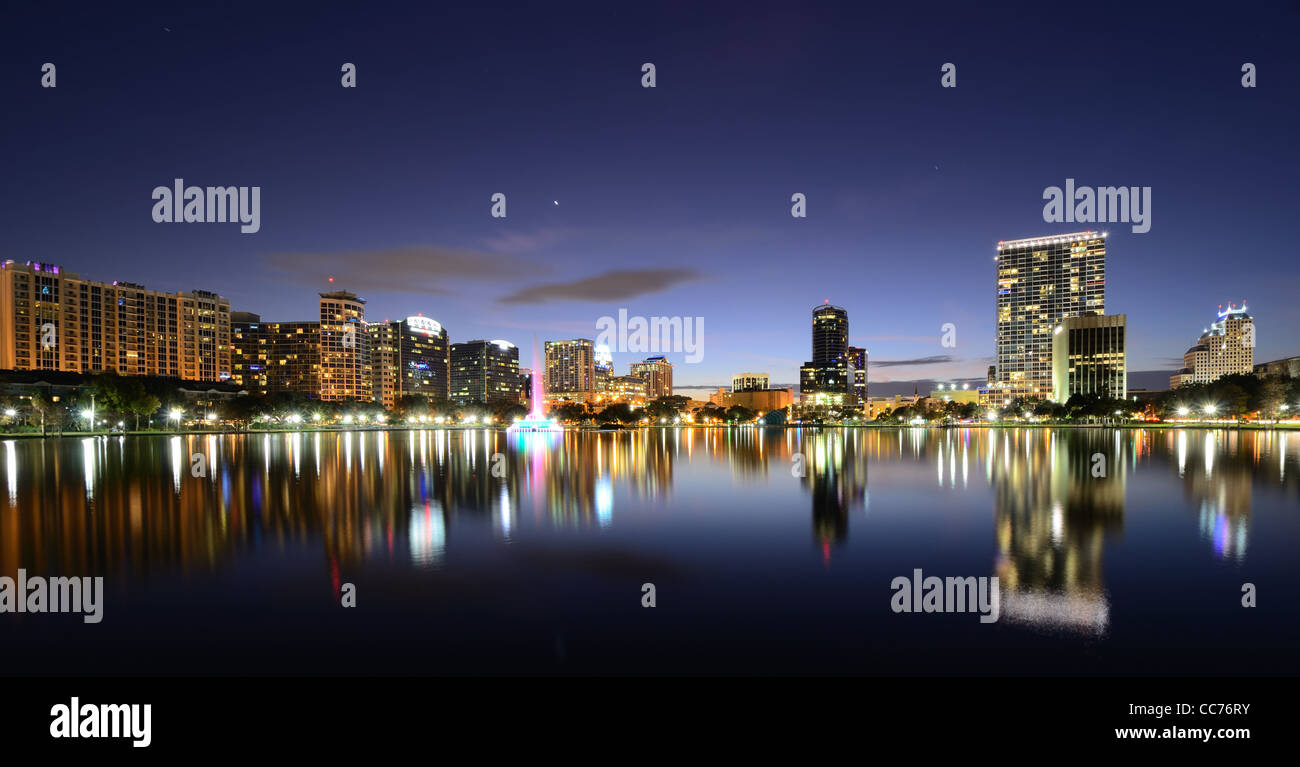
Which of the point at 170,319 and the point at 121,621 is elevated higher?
the point at 170,319

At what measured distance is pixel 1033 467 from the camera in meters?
40.8

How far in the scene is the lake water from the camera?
10.5 metres

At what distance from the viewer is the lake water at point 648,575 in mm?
10477

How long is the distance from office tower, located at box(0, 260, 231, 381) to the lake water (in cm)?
18666

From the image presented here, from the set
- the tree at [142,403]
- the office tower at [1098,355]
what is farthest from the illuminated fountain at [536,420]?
the office tower at [1098,355]

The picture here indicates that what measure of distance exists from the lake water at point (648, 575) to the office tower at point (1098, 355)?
668 feet

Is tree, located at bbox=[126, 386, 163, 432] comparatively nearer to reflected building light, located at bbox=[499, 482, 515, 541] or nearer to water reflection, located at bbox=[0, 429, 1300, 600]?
water reflection, located at bbox=[0, 429, 1300, 600]

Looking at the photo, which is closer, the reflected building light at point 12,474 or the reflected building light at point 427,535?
the reflected building light at point 427,535

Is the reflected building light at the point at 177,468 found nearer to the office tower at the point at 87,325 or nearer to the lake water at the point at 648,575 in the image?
the lake water at the point at 648,575

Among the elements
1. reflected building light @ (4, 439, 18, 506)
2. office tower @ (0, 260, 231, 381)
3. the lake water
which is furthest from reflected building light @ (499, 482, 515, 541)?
office tower @ (0, 260, 231, 381)
